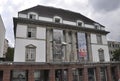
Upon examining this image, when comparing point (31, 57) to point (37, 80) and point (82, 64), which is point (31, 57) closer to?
point (37, 80)

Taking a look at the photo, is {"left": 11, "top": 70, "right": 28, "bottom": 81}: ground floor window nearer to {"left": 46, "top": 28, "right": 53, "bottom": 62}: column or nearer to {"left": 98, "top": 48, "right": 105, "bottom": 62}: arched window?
{"left": 46, "top": 28, "right": 53, "bottom": 62}: column

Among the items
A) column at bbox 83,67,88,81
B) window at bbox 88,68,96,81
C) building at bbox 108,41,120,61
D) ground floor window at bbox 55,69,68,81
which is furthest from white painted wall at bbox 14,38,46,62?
building at bbox 108,41,120,61

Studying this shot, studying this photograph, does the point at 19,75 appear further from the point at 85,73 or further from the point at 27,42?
the point at 85,73

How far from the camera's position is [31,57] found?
23734 millimetres

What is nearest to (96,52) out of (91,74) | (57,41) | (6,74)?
(91,74)

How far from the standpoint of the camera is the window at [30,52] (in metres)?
23.5

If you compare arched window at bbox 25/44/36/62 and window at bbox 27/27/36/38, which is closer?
arched window at bbox 25/44/36/62

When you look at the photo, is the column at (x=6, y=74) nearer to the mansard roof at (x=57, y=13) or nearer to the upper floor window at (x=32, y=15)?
the upper floor window at (x=32, y=15)

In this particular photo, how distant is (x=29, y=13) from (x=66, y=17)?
25.7 ft

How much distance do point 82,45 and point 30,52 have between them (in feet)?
33.7

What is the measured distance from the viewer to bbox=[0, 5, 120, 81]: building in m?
21.6

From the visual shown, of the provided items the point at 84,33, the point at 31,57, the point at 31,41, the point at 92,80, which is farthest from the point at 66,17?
the point at 92,80

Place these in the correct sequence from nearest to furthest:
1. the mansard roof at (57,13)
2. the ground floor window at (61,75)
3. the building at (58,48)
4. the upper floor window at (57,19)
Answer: the building at (58,48)
the ground floor window at (61,75)
the mansard roof at (57,13)
the upper floor window at (57,19)

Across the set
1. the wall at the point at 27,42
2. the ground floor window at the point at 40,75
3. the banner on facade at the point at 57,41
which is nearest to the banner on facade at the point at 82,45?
the banner on facade at the point at 57,41
